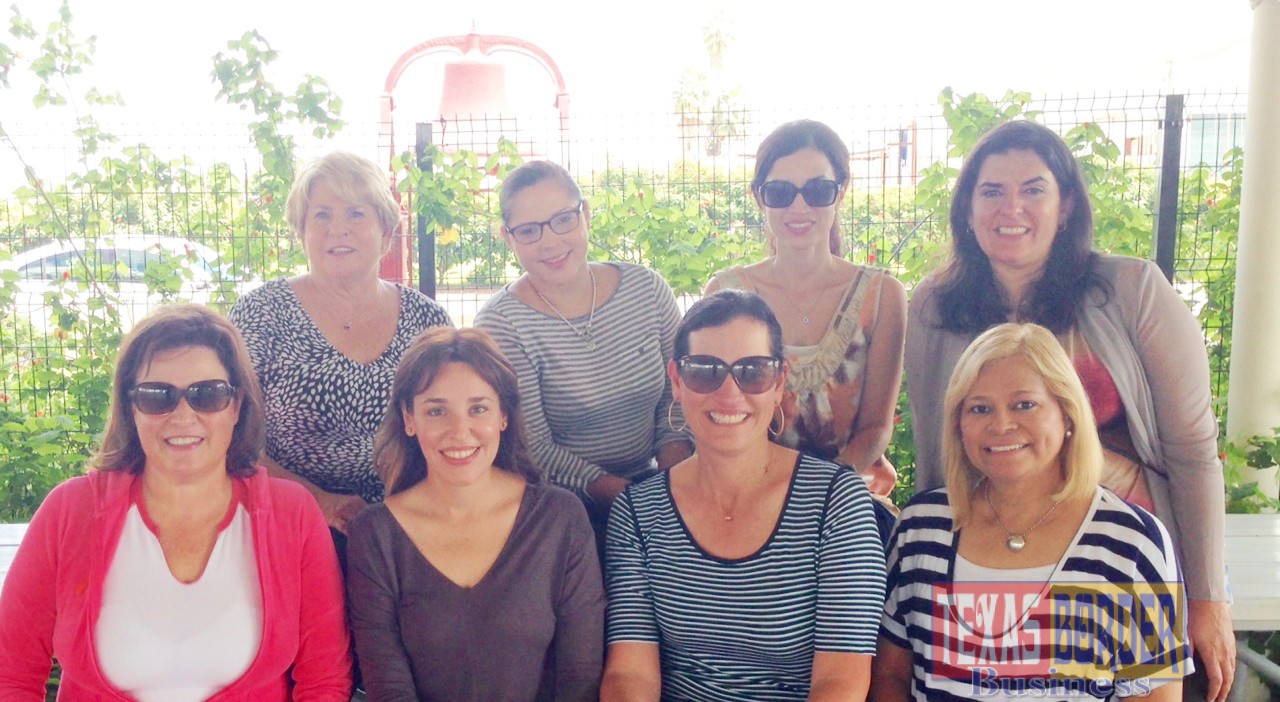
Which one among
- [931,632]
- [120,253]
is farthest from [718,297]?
[120,253]

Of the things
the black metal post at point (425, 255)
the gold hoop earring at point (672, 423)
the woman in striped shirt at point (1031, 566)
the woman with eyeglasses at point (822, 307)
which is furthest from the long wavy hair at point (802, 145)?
the black metal post at point (425, 255)

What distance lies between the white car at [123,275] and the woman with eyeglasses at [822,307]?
3524 millimetres

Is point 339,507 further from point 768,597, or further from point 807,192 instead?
point 807,192

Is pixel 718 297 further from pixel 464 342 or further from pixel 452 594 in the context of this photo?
pixel 452 594

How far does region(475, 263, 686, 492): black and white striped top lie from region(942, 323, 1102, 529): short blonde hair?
2.79 ft

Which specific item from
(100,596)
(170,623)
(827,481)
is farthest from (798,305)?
(100,596)

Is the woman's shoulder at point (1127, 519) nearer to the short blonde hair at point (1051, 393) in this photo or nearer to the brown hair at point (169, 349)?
the short blonde hair at point (1051, 393)

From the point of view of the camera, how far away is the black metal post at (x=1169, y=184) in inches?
203

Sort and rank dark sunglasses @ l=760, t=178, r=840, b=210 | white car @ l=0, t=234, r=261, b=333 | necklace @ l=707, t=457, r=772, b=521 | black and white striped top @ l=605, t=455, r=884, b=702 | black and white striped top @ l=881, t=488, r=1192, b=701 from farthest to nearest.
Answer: white car @ l=0, t=234, r=261, b=333 < dark sunglasses @ l=760, t=178, r=840, b=210 < necklace @ l=707, t=457, r=772, b=521 < black and white striped top @ l=605, t=455, r=884, b=702 < black and white striped top @ l=881, t=488, r=1192, b=701

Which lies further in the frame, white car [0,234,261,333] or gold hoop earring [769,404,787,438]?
white car [0,234,261,333]

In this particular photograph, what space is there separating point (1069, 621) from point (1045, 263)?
0.94 meters

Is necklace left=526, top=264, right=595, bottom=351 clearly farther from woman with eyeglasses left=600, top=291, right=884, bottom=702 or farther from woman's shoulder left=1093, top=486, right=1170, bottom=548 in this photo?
woman's shoulder left=1093, top=486, right=1170, bottom=548

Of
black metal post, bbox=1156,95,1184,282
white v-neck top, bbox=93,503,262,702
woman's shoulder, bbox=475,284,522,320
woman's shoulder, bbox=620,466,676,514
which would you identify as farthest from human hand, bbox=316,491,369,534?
black metal post, bbox=1156,95,1184,282

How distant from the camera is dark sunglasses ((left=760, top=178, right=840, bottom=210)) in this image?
2.86m
